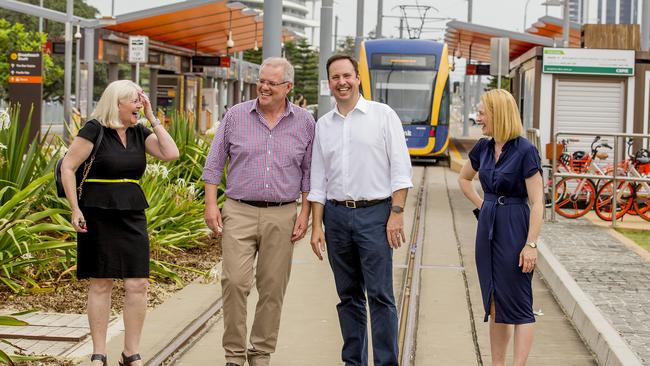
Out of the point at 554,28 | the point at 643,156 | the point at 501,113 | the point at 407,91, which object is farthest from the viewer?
the point at 554,28

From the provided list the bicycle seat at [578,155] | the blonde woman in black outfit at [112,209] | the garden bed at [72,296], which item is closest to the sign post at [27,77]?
the bicycle seat at [578,155]

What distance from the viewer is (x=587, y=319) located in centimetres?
852

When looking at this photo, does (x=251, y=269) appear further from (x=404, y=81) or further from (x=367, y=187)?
(x=404, y=81)

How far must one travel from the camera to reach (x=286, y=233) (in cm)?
684

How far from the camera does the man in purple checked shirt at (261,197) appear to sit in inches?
265

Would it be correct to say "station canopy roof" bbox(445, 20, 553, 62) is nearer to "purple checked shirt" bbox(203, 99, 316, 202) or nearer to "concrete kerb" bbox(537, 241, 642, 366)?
"concrete kerb" bbox(537, 241, 642, 366)

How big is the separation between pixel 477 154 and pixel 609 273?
502 cm

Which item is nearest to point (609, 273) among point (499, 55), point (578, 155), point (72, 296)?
point (72, 296)

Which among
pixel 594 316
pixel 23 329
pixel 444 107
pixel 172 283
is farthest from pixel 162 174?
pixel 444 107

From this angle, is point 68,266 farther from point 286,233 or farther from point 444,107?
point 444,107

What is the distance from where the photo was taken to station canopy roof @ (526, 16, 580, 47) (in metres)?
38.9

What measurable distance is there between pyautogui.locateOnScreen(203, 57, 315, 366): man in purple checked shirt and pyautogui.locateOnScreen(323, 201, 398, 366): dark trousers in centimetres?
29

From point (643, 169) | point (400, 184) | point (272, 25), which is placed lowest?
point (643, 169)

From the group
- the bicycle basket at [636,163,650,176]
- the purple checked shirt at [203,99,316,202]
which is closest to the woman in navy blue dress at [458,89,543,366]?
the purple checked shirt at [203,99,316,202]
